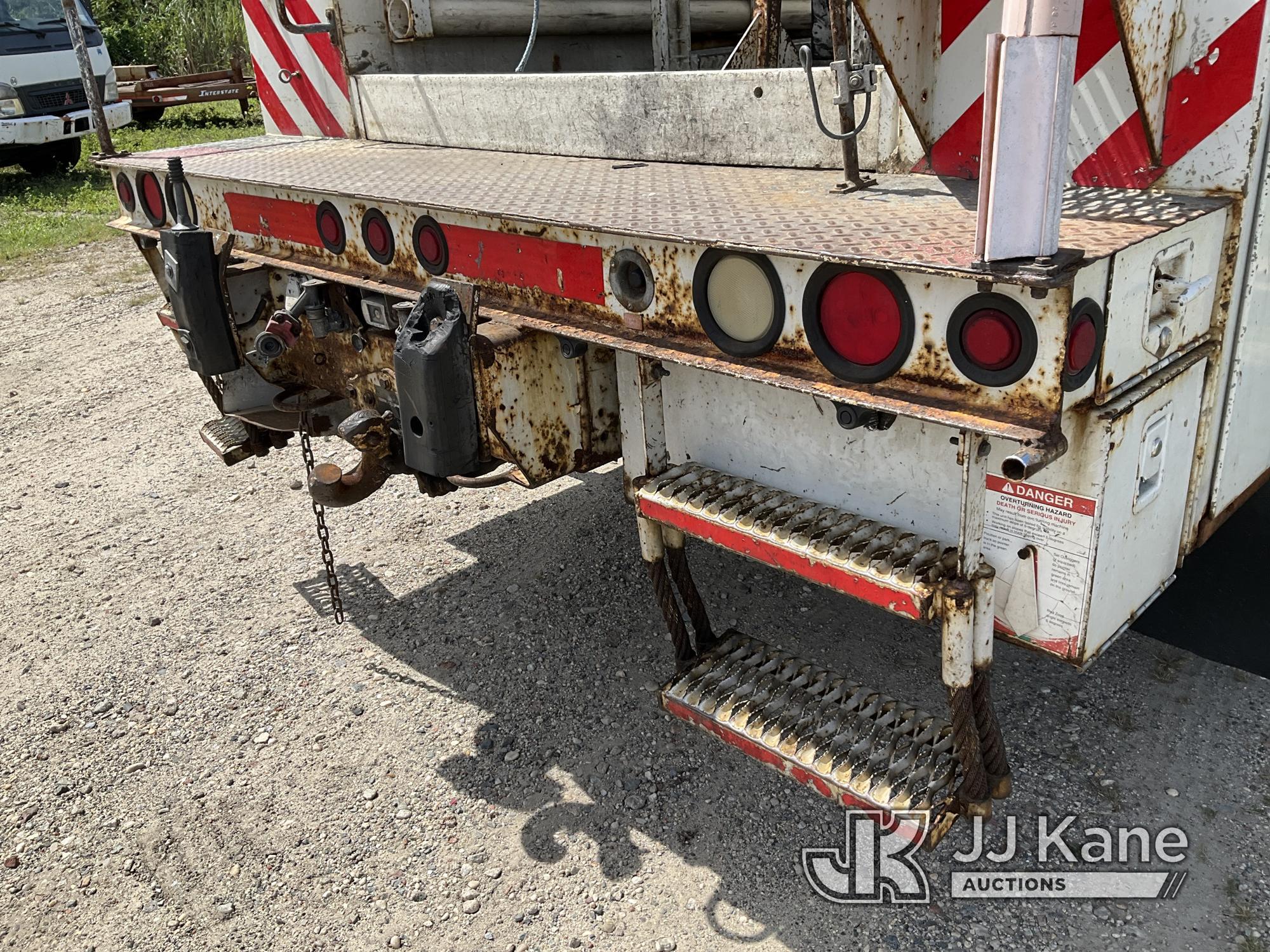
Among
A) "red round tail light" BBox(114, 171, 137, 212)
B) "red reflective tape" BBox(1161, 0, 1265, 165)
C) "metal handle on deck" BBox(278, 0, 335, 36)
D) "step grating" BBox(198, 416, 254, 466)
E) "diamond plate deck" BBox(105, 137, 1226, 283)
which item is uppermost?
"metal handle on deck" BBox(278, 0, 335, 36)

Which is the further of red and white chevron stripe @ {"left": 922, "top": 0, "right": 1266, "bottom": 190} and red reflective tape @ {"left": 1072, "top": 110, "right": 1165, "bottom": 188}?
red reflective tape @ {"left": 1072, "top": 110, "right": 1165, "bottom": 188}

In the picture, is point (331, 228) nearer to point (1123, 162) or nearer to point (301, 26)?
point (301, 26)

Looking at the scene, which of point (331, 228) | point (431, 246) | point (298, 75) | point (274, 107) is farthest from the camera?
point (274, 107)

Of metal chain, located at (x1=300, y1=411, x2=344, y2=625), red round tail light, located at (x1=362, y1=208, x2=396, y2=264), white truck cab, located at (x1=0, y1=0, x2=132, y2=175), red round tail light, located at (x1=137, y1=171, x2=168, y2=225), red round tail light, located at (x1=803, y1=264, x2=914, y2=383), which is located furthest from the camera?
white truck cab, located at (x1=0, y1=0, x2=132, y2=175)

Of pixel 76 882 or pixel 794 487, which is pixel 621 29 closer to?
pixel 794 487

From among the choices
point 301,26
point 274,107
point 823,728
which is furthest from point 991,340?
point 274,107

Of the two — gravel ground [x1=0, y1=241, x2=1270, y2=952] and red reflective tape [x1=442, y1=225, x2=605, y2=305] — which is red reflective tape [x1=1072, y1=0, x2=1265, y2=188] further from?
gravel ground [x1=0, y1=241, x2=1270, y2=952]

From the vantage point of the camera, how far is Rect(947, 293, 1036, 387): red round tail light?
1.44 meters

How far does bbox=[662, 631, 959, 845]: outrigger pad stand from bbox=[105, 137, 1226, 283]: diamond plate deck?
92 cm

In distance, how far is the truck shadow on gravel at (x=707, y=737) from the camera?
6.59 ft

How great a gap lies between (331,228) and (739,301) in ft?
4.05

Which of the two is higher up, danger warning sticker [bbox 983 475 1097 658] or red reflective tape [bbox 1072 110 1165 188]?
red reflective tape [bbox 1072 110 1165 188]

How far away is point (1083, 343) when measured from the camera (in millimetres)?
1478

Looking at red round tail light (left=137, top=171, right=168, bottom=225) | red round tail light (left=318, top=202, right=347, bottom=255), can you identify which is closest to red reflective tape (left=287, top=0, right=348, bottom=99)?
red round tail light (left=137, top=171, right=168, bottom=225)
